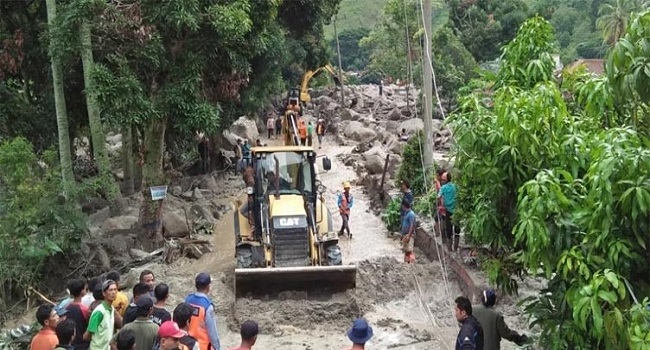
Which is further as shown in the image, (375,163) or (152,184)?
(375,163)

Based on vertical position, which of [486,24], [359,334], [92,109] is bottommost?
[359,334]

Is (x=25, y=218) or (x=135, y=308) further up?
(x=135, y=308)

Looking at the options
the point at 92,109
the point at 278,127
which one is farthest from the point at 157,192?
the point at 278,127

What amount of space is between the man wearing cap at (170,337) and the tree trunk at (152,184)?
33.1ft

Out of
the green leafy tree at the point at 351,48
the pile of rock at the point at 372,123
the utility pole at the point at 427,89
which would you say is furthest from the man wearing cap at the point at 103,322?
the green leafy tree at the point at 351,48

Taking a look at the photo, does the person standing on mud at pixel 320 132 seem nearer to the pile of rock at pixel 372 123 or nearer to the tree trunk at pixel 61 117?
the pile of rock at pixel 372 123

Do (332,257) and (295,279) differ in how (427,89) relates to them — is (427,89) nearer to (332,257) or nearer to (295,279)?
(332,257)

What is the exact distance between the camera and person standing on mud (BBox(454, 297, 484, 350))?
632cm

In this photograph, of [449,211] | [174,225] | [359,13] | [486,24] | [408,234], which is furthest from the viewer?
[359,13]

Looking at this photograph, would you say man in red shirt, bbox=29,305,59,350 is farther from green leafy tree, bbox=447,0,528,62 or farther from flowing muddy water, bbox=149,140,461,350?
green leafy tree, bbox=447,0,528,62

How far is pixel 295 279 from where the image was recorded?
436 inches

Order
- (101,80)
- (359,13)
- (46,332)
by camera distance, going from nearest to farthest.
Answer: (46,332) → (101,80) → (359,13)

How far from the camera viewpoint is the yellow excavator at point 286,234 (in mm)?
11102

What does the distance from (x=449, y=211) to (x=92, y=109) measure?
787 cm
